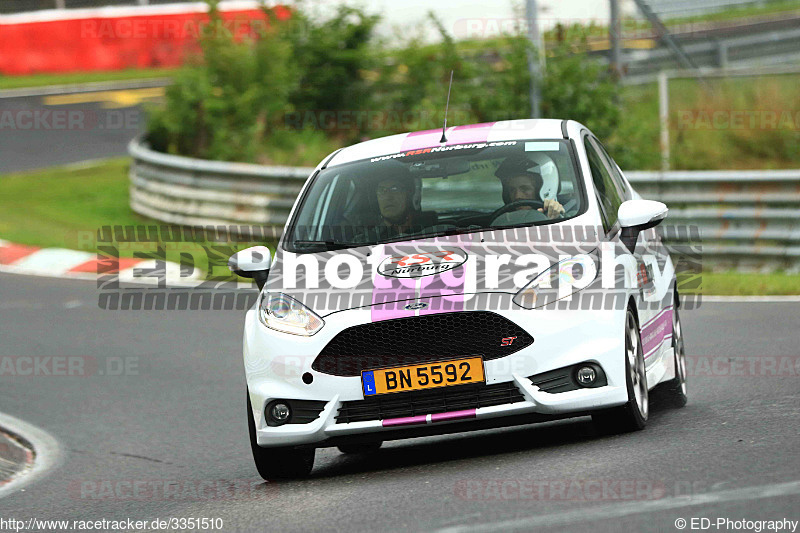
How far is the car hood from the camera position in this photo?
6406 mm

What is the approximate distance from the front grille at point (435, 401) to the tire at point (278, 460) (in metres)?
0.60

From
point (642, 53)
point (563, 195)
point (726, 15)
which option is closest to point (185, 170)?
point (642, 53)

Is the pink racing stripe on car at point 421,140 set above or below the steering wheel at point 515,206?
above

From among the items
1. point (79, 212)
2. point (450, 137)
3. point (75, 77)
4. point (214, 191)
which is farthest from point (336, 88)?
point (75, 77)

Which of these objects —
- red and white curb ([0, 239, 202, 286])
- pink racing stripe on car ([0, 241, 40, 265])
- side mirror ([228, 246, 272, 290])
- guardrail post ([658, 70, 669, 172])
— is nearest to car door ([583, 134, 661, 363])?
side mirror ([228, 246, 272, 290])

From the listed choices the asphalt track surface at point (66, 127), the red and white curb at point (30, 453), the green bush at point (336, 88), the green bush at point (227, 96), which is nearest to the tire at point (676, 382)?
the red and white curb at point (30, 453)

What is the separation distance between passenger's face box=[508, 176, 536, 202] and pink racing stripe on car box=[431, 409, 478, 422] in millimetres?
1460

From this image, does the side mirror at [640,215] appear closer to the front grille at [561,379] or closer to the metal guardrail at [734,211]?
the front grille at [561,379]

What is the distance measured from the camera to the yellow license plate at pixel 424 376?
631 cm

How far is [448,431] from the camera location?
6414mm

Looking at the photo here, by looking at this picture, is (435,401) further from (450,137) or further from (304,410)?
(450,137)

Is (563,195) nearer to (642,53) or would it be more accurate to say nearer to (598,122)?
(598,122)

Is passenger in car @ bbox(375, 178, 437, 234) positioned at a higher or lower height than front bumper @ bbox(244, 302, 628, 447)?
higher

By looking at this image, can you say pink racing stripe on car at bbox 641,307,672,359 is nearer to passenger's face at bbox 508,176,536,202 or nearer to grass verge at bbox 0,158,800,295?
passenger's face at bbox 508,176,536,202
